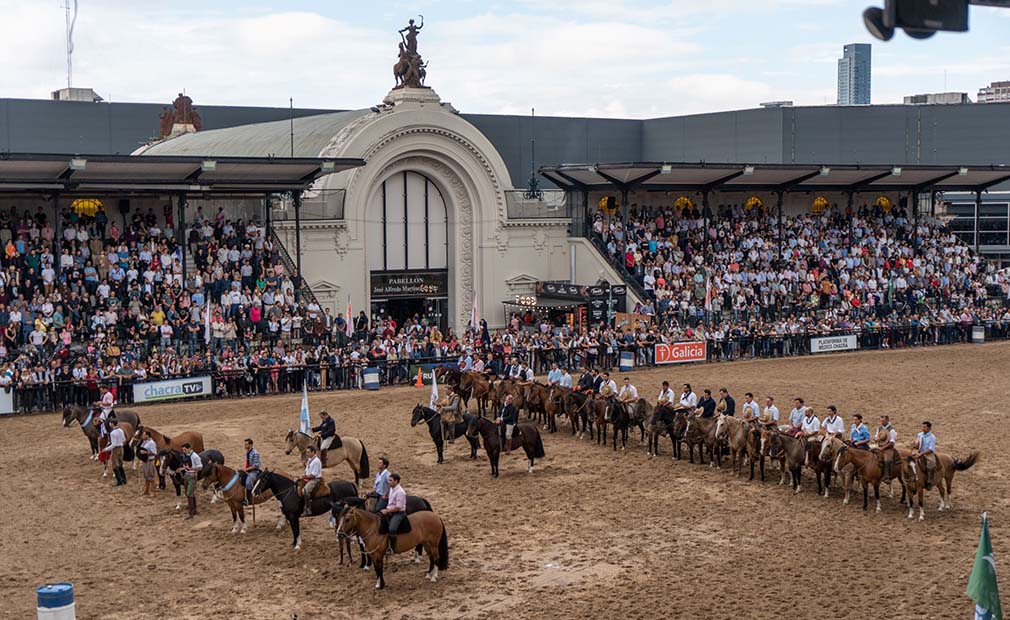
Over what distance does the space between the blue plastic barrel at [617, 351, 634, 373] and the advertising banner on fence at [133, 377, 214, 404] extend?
47.4 ft

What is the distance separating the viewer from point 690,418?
84.4 feet

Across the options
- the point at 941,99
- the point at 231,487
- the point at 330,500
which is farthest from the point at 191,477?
the point at 941,99

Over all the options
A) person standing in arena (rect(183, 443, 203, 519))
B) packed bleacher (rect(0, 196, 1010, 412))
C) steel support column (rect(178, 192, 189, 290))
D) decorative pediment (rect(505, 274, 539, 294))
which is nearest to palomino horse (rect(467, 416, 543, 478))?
person standing in arena (rect(183, 443, 203, 519))

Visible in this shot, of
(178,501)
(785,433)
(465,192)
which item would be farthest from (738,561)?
(465,192)

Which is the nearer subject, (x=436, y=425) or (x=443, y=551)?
(x=443, y=551)

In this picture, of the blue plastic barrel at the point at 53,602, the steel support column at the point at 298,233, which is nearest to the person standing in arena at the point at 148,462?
the blue plastic barrel at the point at 53,602

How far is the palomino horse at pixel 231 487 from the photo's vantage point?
2042cm

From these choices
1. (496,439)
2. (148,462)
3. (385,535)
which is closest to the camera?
(385,535)

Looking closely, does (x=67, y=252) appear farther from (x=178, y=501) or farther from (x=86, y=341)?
(x=178, y=501)

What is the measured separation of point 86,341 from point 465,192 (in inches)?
700

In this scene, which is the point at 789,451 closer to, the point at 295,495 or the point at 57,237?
the point at 295,495

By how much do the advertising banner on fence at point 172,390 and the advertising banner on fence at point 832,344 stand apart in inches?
927

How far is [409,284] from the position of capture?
1881 inches

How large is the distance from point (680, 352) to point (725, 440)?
57.4ft
